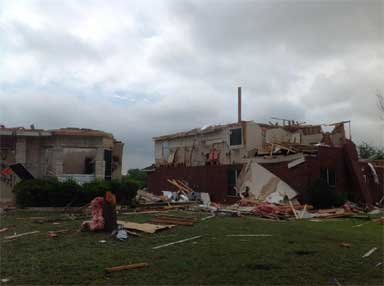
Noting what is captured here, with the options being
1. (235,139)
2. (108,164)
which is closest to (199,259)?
(108,164)

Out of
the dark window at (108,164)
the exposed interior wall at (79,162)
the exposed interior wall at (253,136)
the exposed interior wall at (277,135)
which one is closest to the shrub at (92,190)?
the dark window at (108,164)

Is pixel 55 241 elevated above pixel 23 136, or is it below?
below

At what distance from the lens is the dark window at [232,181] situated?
90.4ft

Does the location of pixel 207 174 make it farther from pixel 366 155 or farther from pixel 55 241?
pixel 366 155

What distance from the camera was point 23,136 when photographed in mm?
20781

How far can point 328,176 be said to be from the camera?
80.1ft

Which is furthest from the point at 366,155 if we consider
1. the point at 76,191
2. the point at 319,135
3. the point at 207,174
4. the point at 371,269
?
the point at 371,269

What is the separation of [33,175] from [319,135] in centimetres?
1861

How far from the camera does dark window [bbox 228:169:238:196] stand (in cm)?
2755

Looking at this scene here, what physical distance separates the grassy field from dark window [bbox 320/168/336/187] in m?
12.1

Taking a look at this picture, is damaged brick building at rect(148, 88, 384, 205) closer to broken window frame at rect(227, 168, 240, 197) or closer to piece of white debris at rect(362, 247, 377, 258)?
broken window frame at rect(227, 168, 240, 197)

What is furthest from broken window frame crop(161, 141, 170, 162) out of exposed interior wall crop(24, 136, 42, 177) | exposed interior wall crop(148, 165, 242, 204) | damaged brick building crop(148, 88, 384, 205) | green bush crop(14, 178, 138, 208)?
green bush crop(14, 178, 138, 208)

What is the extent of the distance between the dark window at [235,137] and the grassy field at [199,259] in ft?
54.0

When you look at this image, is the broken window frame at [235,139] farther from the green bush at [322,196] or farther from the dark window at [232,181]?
the green bush at [322,196]
